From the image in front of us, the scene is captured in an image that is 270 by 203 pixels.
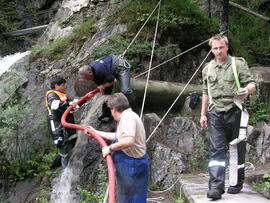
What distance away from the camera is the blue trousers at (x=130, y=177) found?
12.1ft

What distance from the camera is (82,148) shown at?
6.77 meters

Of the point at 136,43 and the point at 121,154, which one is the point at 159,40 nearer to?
the point at 136,43

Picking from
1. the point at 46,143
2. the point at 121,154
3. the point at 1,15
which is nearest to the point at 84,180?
the point at 46,143

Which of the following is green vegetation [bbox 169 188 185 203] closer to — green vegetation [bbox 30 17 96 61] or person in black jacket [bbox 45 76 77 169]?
person in black jacket [bbox 45 76 77 169]

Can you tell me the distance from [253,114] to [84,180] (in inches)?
145

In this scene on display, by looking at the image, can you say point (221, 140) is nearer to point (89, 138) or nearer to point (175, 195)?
point (175, 195)

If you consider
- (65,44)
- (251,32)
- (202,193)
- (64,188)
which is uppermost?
(65,44)

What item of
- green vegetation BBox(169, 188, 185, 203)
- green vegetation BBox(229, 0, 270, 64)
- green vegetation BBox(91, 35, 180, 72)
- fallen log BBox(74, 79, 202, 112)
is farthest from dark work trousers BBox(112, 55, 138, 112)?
green vegetation BBox(229, 0, 270, 64)

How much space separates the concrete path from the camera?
3.96 metres

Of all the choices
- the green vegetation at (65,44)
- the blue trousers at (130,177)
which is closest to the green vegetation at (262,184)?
the blue trousers at (130,177)

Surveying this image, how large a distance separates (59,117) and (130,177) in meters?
3.17

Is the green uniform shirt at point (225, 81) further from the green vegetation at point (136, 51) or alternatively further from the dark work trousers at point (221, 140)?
the green vegetation at point (136, 51)

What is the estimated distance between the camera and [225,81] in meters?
4.04

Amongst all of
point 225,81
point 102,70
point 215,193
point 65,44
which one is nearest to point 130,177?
point 215,193
